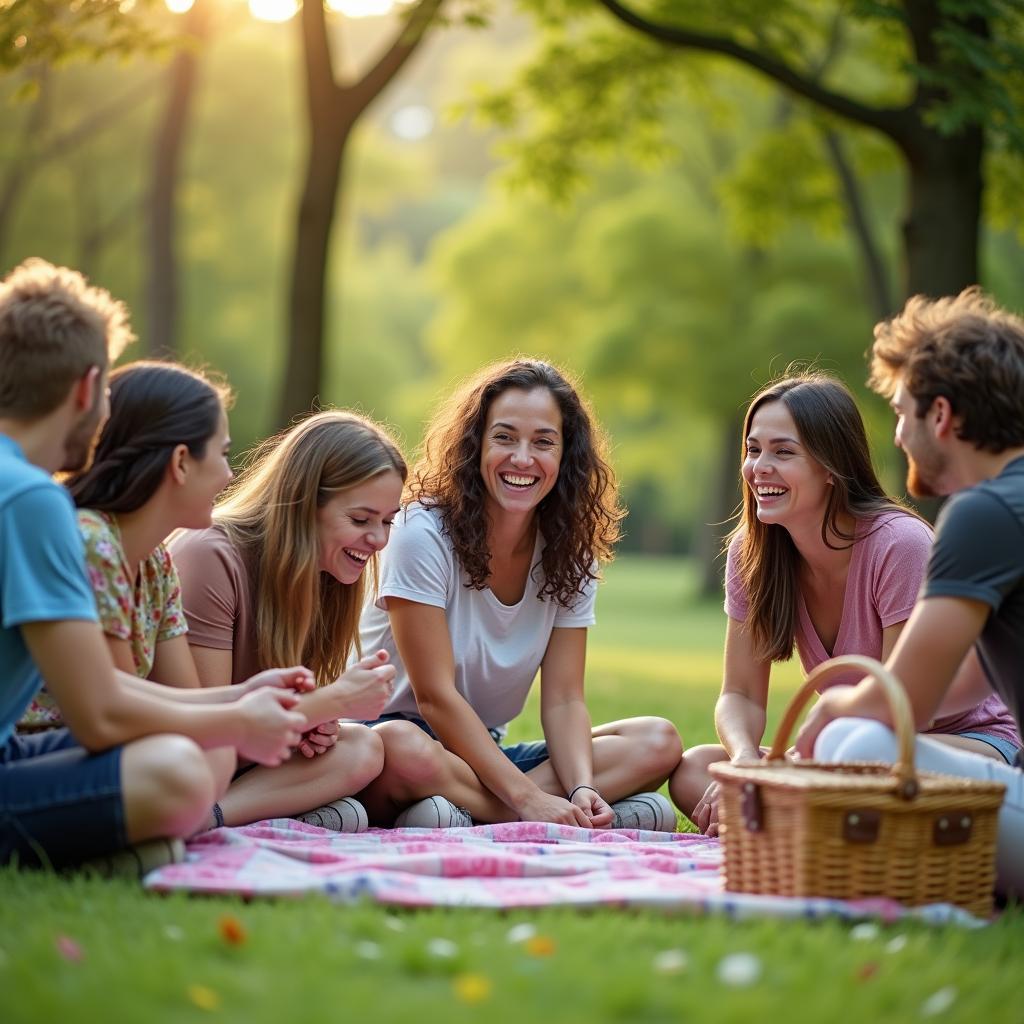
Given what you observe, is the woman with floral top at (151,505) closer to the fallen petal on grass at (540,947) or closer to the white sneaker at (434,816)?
the white sneaker at (434,816)

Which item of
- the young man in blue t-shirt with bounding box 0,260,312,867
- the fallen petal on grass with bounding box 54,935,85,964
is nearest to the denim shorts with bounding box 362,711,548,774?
the young man in blue t-shirt with bounding box 0,260,312,867

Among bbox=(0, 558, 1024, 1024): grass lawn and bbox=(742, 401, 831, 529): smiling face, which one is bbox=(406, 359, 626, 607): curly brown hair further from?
bbox=(0, 558, 1024, 1024): grass lawn

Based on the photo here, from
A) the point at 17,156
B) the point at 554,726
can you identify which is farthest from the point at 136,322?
the point at 554,726

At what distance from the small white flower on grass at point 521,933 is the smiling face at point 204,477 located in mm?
1506

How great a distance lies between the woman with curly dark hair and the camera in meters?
4.79

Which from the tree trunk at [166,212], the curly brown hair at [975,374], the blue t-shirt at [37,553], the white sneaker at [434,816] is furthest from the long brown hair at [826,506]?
the tree trunk at [166,212]

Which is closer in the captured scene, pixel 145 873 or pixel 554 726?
pixel 145 873

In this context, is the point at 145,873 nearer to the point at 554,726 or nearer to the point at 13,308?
the point at 13,308

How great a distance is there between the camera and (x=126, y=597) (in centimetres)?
385

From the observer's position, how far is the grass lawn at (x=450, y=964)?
8.29 feet

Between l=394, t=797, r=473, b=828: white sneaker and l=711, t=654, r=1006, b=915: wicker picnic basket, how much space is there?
1428 millimetres

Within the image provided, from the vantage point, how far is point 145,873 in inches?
142

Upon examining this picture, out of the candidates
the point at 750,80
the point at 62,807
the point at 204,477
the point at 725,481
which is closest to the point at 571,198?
the point at 750,80

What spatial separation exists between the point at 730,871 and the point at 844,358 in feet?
65.5
